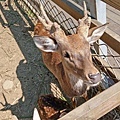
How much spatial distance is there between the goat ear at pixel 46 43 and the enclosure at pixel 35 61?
1.04 ft

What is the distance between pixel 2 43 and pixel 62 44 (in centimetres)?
208

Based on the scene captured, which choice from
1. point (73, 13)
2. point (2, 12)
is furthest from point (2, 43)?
point (73, 13)

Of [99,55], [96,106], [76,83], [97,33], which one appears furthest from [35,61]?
[96,106]

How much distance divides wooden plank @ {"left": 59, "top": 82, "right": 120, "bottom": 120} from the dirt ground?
6.11 feet

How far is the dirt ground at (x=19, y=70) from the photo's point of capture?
10.7 feet

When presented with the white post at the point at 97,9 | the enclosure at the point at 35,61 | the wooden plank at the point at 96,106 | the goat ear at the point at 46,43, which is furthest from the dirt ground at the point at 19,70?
the wooden plank at the point at 96,106

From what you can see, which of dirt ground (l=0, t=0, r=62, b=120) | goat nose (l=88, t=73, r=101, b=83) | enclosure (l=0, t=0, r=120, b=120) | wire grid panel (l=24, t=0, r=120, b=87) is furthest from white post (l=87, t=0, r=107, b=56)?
dirt ground (l=0, t=0, r=62, b=120)

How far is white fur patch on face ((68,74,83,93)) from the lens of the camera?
8.35 ft

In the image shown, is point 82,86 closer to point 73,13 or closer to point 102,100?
point 73,13

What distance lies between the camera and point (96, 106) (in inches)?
52.2

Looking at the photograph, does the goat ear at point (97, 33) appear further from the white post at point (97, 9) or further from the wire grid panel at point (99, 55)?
the white post at point (97, 9)

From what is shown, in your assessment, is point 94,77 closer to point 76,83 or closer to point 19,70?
point 76,83

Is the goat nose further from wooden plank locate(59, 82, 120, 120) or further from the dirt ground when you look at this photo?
the dirt ground

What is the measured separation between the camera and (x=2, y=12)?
200 inches
